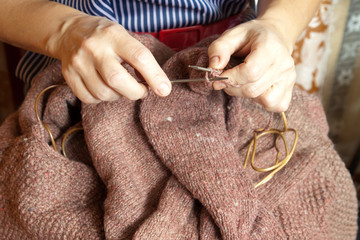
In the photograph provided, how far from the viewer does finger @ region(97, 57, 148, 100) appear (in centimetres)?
48

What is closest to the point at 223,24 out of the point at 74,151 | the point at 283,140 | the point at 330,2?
the point at 283,140

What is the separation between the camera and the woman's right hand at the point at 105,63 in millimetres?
480

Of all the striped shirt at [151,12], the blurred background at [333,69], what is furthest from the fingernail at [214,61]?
the blurred background at [333,69]

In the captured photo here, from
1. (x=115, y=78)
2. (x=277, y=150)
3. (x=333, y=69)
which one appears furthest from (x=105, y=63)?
(x=333, y=69)

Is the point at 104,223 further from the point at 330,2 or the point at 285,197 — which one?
the point at 330,2

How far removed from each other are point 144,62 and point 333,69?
0.97 metres

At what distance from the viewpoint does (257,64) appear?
48 centimetres

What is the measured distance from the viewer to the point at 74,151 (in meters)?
0.62

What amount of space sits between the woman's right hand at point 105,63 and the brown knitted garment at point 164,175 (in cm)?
5

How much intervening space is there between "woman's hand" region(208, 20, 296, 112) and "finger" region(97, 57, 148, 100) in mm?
111

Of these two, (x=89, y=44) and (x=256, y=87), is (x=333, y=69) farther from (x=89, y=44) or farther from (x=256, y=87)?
(x=89, y=44)

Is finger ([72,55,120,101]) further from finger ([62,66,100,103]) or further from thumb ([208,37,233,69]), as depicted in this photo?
thumb ([208,37,233,69])

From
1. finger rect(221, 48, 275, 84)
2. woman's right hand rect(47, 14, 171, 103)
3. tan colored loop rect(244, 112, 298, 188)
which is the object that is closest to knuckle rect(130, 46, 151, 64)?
woman's right hand rect(47, 14, 171, 103)

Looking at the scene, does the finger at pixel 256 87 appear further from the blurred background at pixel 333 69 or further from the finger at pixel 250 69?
the blurred background at pixel 333 69
